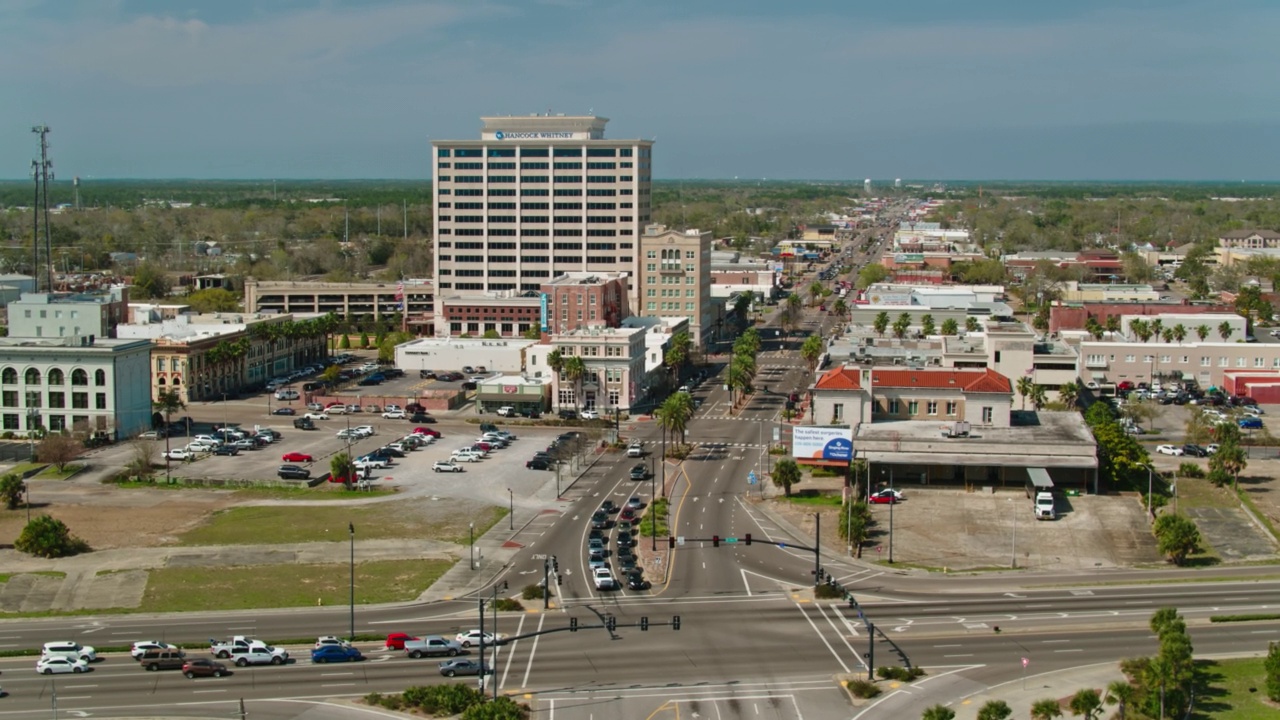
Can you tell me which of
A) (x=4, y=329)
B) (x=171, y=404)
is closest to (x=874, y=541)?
(x=171, y=404)

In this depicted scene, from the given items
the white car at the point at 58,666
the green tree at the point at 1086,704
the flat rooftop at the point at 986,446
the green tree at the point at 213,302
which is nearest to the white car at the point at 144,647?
the white car at the point at 58,666

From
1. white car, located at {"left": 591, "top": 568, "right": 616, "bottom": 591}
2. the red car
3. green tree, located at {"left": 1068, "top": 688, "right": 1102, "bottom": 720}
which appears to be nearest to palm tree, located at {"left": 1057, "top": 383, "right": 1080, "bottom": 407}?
white car, located at {"left": 591, "top": 568, "right": 616, "bottom": 591}

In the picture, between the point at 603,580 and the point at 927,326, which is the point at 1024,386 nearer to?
the point at 927,326

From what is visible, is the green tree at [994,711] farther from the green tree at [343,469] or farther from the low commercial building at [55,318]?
the low commercial building at [55,318]

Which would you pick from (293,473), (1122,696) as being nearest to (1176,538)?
(1122,696)

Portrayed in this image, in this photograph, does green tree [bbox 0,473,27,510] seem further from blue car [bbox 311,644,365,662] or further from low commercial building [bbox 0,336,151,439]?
blue car [bbox 311,644,365,662]

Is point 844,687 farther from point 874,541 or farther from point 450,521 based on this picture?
point 450,521
